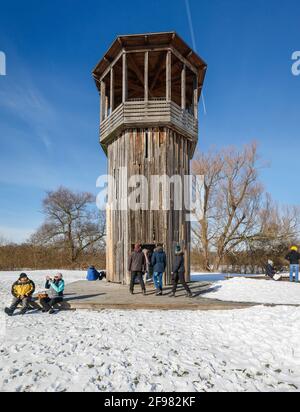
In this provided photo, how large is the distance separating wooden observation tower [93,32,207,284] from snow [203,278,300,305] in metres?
2.65

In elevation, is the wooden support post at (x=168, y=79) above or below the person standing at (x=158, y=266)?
above

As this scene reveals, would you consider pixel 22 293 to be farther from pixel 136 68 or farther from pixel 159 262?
pixel 136 68

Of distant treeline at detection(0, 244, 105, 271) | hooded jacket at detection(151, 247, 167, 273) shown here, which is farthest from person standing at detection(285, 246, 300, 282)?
distant treeline at detection(0, 244, 105, 271)

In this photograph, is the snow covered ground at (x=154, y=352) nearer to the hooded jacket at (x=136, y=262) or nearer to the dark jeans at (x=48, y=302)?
the dark jeans at (x=48, y=302)

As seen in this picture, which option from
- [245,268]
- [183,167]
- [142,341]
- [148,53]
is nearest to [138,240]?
[183,167]

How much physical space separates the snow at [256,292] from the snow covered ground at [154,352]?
159cm

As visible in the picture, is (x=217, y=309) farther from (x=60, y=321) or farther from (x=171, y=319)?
(x=60, y=321)

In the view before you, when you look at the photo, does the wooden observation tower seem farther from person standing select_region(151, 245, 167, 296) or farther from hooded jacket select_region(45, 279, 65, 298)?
hooded jacket select_region(45, 279, 65, 298)

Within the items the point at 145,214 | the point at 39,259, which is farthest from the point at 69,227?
the point at 145,214

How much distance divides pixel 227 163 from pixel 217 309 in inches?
960

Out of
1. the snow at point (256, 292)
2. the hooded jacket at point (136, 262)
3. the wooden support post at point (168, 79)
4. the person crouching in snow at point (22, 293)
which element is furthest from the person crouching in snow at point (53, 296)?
the wooden support post at point (168, 79)

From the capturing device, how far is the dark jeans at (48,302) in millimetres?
8078

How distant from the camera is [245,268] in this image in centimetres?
2881

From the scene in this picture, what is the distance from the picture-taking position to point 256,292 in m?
10.4
